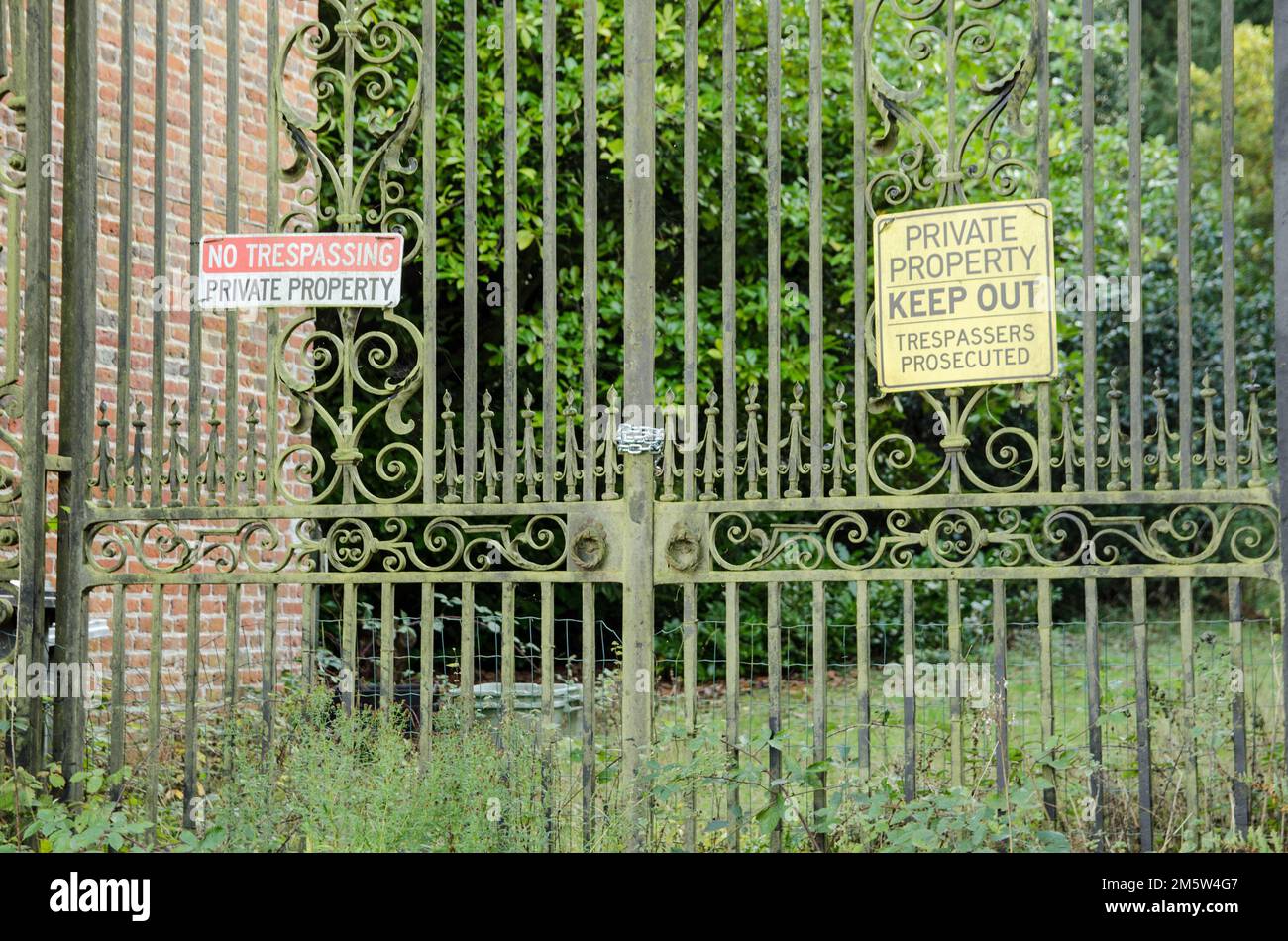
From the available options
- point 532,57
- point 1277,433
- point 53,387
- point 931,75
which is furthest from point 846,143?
point 1277,433

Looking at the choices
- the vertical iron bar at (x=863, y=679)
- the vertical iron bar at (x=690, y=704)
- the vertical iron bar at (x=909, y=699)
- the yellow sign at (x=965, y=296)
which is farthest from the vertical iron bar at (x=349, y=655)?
the yellow sign at (x=965, y=296)

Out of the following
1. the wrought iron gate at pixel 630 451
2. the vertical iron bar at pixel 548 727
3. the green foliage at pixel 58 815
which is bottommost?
the green foliage at pixel 58 815

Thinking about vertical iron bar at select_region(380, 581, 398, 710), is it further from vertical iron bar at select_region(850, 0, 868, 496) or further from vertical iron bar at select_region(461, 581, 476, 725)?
vertical iron bar at select_region(850, 0, 868, 496)

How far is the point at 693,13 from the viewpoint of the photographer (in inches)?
197

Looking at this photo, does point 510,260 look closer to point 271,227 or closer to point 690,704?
point 271,227

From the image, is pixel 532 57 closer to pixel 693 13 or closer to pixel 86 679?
pixel 693 13

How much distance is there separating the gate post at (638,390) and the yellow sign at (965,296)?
0.86 meters

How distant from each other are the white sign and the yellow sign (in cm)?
189

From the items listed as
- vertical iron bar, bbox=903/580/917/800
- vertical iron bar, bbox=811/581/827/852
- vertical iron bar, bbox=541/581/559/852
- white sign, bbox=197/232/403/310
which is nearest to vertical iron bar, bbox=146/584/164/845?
white sign, bbox=197/232/403/310

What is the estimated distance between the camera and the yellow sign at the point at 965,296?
469 centimetres

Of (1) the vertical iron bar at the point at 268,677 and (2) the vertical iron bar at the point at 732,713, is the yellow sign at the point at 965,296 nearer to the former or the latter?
(2) the vertical iron bar at the point at 732,713

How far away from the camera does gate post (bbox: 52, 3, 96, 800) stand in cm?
529

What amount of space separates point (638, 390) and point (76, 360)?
2320mm

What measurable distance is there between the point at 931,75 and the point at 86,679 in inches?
384
